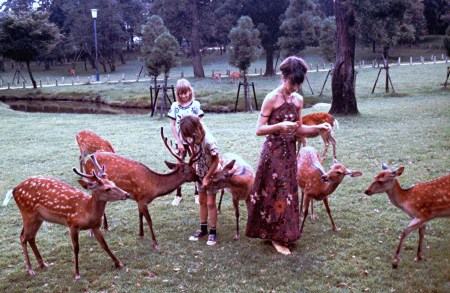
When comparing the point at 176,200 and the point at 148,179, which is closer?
the point at 148,179

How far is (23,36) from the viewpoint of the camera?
3391 cm

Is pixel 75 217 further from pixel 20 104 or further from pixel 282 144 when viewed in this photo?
pixel 20 104

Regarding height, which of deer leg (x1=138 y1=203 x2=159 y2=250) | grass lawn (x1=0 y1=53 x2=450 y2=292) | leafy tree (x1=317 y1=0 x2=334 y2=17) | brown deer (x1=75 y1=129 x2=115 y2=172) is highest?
leafy tree (x1=317 y1=0 x2=334 y2=17)

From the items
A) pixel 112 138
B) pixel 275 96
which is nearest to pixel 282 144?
pixel 275 96

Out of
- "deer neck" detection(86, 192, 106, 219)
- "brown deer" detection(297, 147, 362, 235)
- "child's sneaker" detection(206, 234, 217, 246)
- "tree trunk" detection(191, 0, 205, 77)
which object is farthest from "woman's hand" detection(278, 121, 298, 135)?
"tree trunk" detection(191, 0, 205, 77)

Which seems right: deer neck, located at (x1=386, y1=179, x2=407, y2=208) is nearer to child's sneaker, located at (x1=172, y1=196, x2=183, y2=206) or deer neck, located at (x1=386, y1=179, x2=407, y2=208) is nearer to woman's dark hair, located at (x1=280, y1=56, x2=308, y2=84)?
woman's dark hair, located at (x1=280, y1=56, x2=308, y2=84)

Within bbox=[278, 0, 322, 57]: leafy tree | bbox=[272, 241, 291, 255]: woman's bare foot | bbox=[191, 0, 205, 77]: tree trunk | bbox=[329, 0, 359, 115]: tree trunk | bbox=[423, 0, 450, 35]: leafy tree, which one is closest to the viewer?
bbox=[272, 241, 291, 255]: woman's bare foot

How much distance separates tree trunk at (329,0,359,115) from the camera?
48.5ft

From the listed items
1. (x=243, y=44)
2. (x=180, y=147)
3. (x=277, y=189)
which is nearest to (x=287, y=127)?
(x=277, y=189)

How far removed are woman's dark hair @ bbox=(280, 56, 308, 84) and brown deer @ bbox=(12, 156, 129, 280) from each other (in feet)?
6.50

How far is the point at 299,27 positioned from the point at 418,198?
25079 mm

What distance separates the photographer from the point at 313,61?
41.8 m

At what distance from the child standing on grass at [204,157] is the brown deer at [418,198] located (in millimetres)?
1749

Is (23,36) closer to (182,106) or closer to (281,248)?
(182,106)
